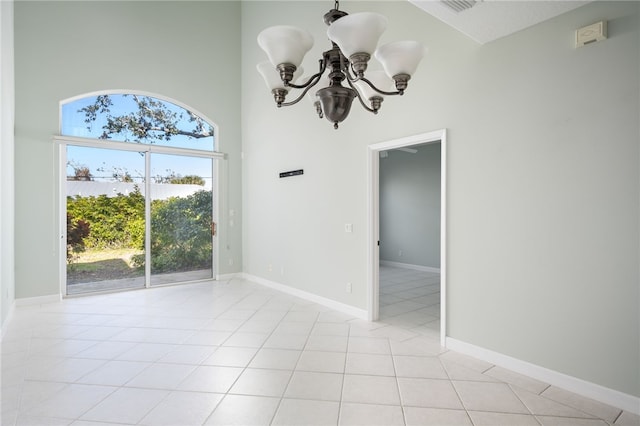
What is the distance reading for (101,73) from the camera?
5223 millimetres

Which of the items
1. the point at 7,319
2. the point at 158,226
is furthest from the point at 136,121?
the point at 7,319

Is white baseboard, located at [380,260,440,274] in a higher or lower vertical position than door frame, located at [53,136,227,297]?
lower

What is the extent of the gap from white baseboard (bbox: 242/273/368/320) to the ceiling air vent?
10.5 ft

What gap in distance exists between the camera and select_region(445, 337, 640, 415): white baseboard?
2.18 meters

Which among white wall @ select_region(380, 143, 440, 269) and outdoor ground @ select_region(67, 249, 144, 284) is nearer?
outdoor ground @ select_region(67, 249, 144, 284)

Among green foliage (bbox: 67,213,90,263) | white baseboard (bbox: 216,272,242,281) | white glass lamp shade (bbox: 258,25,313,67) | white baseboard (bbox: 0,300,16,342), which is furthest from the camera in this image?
white baseboard (bbox: 216,272,242,281)

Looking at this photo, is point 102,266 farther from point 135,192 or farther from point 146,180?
point 146,180

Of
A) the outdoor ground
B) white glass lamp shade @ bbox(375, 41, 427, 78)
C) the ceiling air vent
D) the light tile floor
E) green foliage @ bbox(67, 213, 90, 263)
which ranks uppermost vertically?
the ceiling air vent

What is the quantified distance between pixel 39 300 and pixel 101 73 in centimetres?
357

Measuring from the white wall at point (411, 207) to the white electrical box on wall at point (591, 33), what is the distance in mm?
5043

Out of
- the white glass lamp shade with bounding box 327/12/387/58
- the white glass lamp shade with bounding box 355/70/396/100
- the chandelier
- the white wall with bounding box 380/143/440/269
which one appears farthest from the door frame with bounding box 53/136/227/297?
the white glass lamp shade with bounding box 327/12/387/58

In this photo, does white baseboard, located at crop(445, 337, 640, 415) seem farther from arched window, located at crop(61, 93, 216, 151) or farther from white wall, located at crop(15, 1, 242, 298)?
arched window, located at crop(61, 93, 216, 151)

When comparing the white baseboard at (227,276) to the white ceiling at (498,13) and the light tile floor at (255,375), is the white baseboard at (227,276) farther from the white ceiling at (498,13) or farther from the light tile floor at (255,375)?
the white ceiling at (498,13)

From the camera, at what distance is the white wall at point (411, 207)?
742cm
